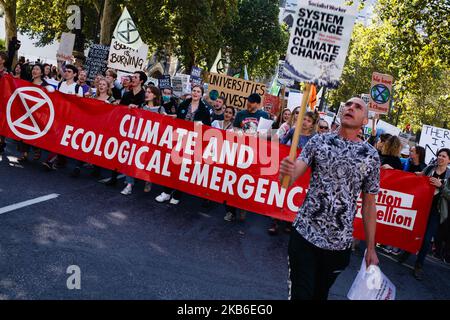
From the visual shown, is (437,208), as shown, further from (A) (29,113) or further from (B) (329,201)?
(A) (29,113)

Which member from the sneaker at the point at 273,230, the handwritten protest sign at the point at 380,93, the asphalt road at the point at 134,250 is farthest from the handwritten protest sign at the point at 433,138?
the sneaker at the point at 273,230

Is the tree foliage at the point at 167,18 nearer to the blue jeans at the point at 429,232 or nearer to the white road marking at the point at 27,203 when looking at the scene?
the white road marking at the point at 27,203

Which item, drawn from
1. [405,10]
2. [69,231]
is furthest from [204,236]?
[405,10]

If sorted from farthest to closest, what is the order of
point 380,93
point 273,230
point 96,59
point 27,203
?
1. point 96,59
2. point 380,93
3. point 273,230
4. point 27,203

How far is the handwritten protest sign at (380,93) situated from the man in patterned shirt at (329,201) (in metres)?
9.50

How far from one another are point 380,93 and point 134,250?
897 cm

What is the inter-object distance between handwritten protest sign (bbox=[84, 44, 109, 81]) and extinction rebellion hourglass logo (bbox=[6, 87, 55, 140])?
735cm

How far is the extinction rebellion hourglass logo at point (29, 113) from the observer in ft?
29.5

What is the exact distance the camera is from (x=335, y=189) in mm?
3553

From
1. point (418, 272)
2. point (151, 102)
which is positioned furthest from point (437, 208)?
point (151, 102)

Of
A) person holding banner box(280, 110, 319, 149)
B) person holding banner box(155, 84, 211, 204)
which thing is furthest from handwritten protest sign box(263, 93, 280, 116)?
person holding banner box(280, 110, 319, 149)

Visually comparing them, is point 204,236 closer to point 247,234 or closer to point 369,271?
point 247,234
